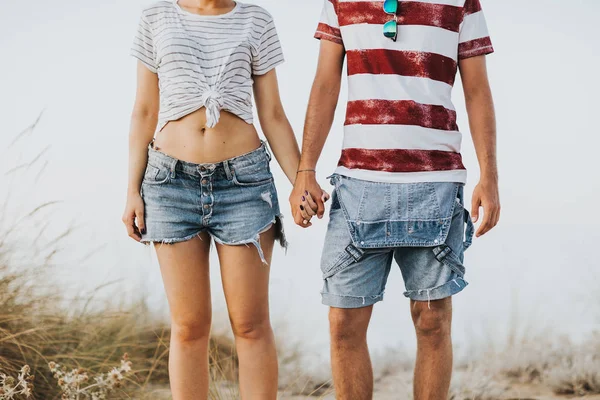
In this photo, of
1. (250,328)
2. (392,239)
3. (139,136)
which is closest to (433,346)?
(392,239)

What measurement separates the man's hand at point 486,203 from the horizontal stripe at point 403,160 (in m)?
0.12

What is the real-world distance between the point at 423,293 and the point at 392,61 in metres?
0.77

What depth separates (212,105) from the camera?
2.67m

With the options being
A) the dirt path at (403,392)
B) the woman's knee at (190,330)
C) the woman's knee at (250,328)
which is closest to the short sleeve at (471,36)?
the woman's knee at (250,328)

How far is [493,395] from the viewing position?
14.6 feet

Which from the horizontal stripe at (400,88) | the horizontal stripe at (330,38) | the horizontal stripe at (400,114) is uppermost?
the horizontal stripe at (330,38)

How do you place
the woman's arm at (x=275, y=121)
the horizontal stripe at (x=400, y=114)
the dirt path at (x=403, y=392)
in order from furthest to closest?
the dirt path at (x=403, y=392), the woman's arm at (x=275, y=121), the horizontal stripe at (x=400, y=114)

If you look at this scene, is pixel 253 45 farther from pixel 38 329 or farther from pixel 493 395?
pixel 493 395

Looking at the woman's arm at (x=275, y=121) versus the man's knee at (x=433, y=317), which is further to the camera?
the woman's arm at (x=275, y=121)

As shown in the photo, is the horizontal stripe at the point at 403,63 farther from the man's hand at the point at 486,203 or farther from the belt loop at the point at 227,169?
the belt loop at the point at 227,169

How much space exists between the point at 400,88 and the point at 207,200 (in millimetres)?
734

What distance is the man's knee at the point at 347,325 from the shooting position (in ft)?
8.71

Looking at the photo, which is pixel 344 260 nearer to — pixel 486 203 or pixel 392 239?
pixel 392 239

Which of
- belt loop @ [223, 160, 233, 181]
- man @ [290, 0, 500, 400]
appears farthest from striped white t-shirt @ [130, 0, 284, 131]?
man @ [290, 0, 500, 400]
